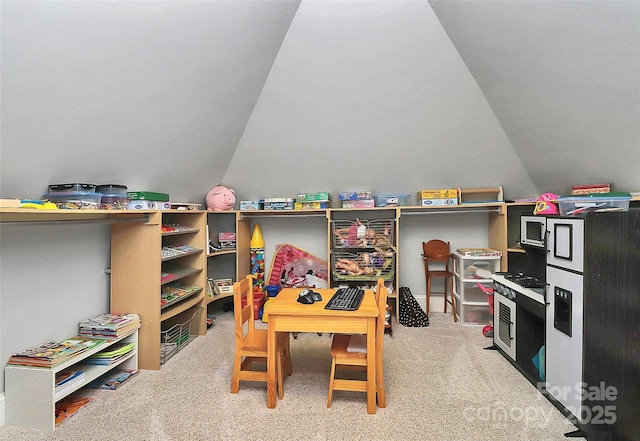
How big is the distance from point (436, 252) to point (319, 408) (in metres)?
2.64

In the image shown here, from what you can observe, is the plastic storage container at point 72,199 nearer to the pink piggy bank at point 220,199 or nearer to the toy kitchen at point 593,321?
the pink piggy bank at point 220,199

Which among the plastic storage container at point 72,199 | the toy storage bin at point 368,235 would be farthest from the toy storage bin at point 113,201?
the toy storage bin at point 368,235

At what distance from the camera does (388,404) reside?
226cm

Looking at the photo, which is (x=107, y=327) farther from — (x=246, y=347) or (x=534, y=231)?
(x=534, y=231)

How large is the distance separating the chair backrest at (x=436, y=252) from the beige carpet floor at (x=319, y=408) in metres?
1.36

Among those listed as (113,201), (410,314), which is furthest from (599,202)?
(113,201)

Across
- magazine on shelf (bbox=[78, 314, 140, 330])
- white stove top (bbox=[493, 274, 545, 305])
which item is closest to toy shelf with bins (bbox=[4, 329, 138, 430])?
magazine on shelf (bbox=[78, 314, 140, 330])

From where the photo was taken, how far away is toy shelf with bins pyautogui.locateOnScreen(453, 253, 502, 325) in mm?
3830

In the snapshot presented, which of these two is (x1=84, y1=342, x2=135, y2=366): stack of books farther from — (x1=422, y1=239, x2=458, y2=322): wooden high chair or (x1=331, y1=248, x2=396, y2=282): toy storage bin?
(x1=422, y1=239, x2=458, y2=322): wooden high chair

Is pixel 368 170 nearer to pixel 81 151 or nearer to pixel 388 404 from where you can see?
pixel 388 404

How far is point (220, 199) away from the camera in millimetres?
4039

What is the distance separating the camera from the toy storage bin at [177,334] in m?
3.02

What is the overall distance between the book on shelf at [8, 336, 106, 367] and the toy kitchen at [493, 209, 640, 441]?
123 inches

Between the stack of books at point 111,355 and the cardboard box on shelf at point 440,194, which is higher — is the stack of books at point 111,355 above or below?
below
